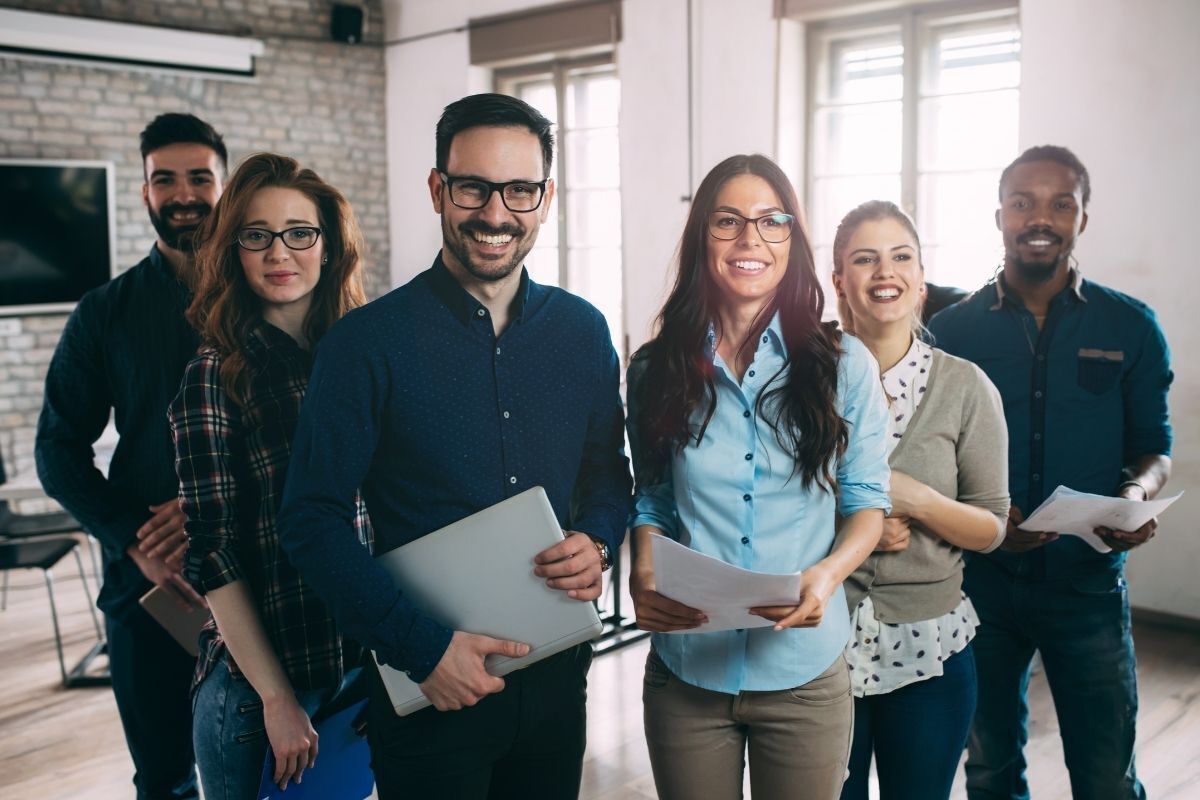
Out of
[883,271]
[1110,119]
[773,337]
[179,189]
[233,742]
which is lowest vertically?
[233,742]

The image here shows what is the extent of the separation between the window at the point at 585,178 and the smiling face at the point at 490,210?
459cm

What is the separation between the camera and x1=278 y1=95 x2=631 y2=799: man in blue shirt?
1.38 meters

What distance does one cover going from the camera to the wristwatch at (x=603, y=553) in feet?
4.93

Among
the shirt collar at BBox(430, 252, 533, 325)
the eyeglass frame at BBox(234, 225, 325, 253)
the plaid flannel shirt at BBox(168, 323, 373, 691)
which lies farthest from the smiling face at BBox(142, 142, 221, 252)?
the shirt collar at BBox(430, 252, 533, 325)

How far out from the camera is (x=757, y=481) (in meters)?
1.57

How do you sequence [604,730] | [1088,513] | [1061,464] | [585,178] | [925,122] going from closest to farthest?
[1088,513], [1061,464], [604,730], [925,122], [585,178]

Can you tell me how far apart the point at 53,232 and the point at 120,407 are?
178 inches

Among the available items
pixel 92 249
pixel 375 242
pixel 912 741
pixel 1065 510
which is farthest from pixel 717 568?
pixel 375 242

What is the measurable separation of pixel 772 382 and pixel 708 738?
570 mm

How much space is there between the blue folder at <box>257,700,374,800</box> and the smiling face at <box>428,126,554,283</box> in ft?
2.67

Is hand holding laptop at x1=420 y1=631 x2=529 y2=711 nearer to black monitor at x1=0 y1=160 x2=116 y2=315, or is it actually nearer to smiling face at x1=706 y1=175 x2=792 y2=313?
smiling face at x1=706 y1=175 x2=792 y2=313

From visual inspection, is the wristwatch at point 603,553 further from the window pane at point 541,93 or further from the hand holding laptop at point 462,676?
the window pane at point 541,93

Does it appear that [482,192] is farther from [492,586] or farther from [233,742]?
[233,742]

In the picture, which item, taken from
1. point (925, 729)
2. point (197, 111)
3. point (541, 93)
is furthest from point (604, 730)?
point (197, 111)
